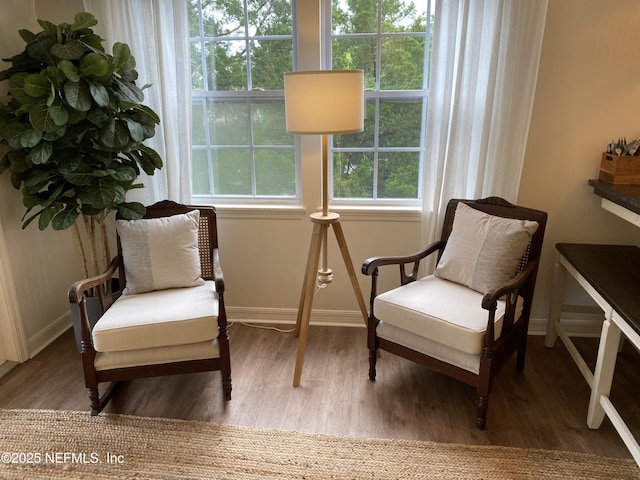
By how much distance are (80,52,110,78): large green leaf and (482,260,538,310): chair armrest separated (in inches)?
79.3

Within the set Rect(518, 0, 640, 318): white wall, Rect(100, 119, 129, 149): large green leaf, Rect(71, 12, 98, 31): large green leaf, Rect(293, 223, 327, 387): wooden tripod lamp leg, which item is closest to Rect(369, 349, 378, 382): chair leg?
Rect(293, 223, 327, 387): wooden tripod lamp leg

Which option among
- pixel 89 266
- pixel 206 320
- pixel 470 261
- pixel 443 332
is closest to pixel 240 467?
pixel 206 320

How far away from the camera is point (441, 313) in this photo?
2.10 metres

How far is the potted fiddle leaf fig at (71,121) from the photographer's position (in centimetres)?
210

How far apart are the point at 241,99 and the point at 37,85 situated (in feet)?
3.65

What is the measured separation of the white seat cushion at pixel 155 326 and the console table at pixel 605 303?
1.72m

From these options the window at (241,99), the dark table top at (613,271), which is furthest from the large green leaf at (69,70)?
the dark table top at (613,271)

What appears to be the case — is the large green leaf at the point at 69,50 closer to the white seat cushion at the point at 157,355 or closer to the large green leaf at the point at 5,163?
the large green leaf at the point at 5,163

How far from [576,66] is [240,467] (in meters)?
2.60

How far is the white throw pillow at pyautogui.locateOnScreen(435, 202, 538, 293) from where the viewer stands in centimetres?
223

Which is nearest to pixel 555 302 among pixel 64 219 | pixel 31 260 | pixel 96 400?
pixel 96 400

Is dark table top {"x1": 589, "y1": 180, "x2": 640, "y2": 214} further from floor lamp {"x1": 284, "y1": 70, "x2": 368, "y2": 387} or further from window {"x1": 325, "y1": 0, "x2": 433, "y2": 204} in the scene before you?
floor lamp {"x1": 284, "y1": 70, "x2": 368, "y2": 387}

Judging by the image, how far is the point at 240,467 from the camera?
6.14 ft

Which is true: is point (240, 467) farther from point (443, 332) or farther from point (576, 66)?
point (576, 66)
